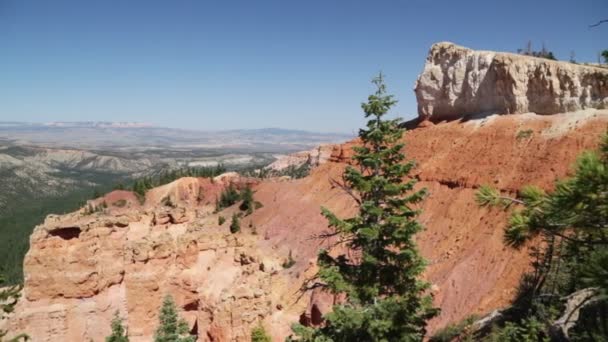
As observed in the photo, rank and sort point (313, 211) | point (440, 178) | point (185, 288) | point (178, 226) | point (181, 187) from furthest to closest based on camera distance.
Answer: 1. point (181, 187)
2. point (313, 211)
3. point (440, 178)
4. point (178, 226)
5. point (185, 288)

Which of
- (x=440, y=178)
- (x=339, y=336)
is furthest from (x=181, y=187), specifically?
(x=339, y=336)

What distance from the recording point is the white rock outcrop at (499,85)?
36.7 m

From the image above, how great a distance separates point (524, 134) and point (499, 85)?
7.56 metres

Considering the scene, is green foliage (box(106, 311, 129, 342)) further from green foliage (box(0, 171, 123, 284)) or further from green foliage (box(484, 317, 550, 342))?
green foliage (box(0, 171, 123, 284))

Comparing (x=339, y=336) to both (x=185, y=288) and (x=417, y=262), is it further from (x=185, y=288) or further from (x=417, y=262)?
(x=185, y=288)

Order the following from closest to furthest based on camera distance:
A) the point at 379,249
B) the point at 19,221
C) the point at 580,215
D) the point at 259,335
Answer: the point at 580,215 < the point at 379,249 < the point at 259,335 < the point at 19,221

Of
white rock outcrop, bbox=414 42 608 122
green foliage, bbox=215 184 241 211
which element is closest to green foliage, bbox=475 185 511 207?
white rock outcrop, bbox=414 42 608 122

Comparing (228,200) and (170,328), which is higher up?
(170,328)

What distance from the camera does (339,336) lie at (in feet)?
38.7

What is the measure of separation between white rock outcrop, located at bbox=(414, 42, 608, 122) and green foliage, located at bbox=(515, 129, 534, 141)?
369 centimetres

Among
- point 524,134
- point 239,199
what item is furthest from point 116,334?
point 239,199

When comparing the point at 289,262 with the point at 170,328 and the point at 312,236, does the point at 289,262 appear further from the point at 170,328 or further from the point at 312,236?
the point at 312,236

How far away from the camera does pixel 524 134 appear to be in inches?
1467

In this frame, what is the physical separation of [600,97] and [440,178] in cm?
1514
